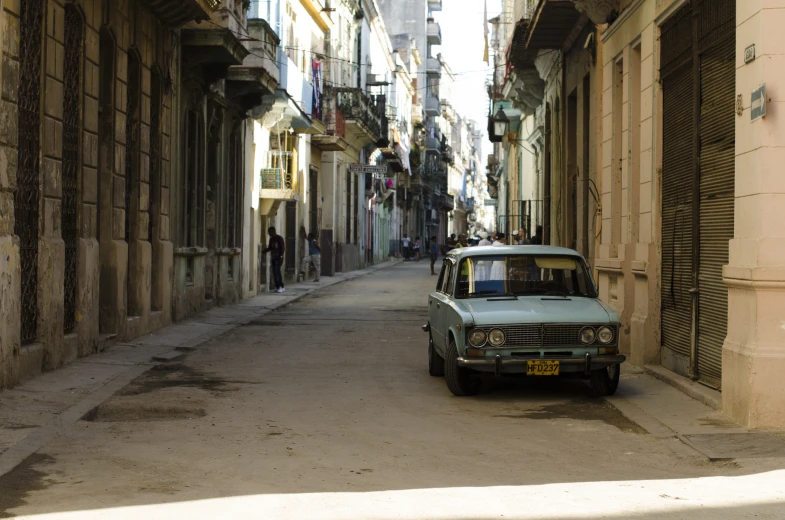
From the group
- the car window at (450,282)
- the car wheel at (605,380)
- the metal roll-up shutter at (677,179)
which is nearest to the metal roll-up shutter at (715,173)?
the metal roll-up shutter at (677,179)

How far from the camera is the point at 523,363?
1048 centimetres

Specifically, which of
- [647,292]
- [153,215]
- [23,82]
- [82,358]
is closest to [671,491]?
[647,292]

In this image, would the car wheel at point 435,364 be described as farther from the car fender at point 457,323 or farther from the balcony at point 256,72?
the balcony at point 256,72

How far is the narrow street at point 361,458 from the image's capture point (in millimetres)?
6359

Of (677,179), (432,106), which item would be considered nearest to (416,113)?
(432,106)

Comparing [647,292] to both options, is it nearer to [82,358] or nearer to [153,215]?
[82,358]

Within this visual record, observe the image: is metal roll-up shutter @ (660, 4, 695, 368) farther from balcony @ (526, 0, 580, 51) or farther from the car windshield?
balcony @ (526, 0, 580, 51)

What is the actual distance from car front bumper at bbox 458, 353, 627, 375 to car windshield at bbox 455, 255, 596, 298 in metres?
1.16

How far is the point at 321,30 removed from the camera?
127 feet

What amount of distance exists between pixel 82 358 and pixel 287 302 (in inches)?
486

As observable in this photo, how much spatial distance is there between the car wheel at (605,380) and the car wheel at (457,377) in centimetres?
115

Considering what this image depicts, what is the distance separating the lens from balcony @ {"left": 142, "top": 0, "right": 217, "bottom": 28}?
1723cm

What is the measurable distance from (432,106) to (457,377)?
280 feet

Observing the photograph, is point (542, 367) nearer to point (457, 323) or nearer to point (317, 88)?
point (457, 323)
